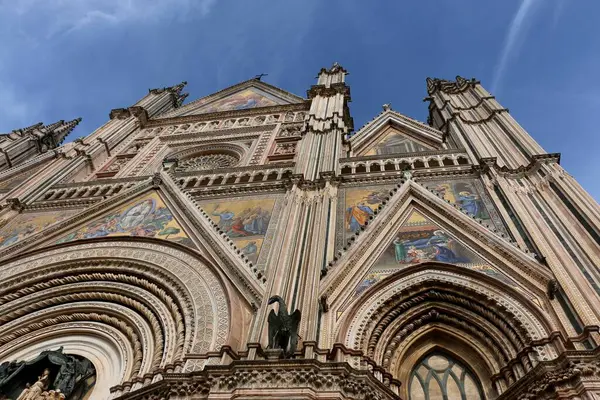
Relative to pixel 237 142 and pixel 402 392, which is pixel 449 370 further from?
pixel 237 142

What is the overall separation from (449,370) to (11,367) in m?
6.09

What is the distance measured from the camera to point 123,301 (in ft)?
25.3

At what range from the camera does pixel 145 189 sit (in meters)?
10.7

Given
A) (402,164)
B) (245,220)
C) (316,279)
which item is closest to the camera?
(316,279)

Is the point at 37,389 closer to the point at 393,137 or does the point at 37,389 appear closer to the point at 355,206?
the point at 355,206

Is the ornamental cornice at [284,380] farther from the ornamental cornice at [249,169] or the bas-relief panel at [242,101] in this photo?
the bas-relief panel at [242,101]

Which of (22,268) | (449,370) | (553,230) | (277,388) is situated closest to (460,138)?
(553,230)

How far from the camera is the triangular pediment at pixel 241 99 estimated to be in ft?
62.9

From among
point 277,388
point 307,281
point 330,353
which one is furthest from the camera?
point 307,281

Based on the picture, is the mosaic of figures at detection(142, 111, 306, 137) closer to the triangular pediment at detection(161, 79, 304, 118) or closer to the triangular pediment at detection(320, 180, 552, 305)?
the triangular pediment at detection(161, 79, 304, 118)

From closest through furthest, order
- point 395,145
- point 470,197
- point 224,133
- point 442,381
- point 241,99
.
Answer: point 442,381 → point 470,197 → point 395,145 → point 224,133 → point 241,99

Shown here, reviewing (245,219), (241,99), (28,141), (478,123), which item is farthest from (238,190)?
(28,141)

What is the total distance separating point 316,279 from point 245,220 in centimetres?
→ 287

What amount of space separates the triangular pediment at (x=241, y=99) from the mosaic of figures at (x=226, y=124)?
99cm
